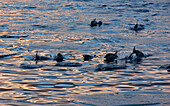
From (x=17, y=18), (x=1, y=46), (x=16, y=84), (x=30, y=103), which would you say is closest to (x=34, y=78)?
(x=16, y=84)

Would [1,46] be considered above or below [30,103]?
above

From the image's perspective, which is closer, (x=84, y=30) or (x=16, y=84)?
(x=16, y=84)

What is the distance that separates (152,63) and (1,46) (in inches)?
226

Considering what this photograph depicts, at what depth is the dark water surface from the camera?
7.41m

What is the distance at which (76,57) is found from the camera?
11.2 m

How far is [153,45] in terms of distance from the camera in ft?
44.0

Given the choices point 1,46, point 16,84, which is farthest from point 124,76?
point 1,46

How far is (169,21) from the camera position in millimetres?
20359

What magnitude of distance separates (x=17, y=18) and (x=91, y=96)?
15175mm

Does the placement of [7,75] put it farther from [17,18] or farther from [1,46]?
[17,18]

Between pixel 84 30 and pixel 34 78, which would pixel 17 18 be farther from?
pixel 34 78

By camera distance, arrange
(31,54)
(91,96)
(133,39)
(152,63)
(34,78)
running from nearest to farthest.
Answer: (91,96), (34,78), (152,63), (31,54), (133,39)

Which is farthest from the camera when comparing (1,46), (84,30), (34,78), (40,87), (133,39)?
(84,30)

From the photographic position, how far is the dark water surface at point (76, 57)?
741 centimetres
